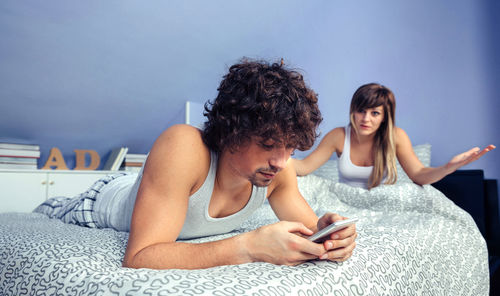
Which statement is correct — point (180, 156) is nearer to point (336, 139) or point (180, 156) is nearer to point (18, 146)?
point (336, 139)

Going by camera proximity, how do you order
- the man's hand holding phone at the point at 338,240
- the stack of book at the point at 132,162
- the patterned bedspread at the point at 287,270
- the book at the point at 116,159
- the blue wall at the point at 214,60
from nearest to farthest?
the patterned bedspread at the point at 287,270, the man's hand holding phone at the point at 338,240, the blue wall at the point at 214,60, the book at the point at 116,159, the stack of book at the point at 132,162

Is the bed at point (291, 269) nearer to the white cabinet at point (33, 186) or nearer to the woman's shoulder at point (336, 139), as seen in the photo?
the woman's shoulder at point (336, 139)

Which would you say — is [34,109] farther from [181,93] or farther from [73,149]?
[181,93]

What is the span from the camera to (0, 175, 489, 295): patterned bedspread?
560 millimetres

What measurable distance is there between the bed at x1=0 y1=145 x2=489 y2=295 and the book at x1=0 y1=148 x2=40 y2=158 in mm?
1955

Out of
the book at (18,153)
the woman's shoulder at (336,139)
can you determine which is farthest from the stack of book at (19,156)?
the woman's shoulder at (336,139)

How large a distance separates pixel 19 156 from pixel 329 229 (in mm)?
3070

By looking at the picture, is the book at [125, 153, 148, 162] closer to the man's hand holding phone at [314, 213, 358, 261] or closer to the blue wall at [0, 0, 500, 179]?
the blue wall at [0, 0, 500, 179]

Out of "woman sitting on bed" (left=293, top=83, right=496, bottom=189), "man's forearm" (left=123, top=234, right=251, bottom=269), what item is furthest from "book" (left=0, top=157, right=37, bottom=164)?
"man's forearm" (left=123, top=234, right=251, bottom=269)

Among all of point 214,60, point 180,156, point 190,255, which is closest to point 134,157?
point 214,60

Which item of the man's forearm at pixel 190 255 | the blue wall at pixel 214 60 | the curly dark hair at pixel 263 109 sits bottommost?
the man's forearm at pixel 190 255

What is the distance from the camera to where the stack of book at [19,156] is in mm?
2834

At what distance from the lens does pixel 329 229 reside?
2.06 feet

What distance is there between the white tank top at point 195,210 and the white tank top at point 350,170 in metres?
1.10
